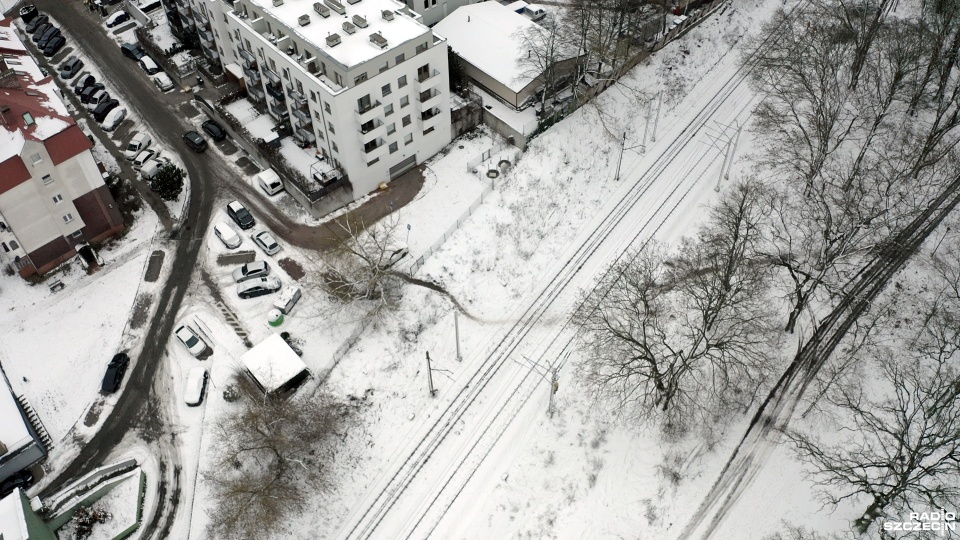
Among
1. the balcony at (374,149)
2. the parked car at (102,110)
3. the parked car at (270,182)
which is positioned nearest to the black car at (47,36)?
the parked car at (102,110)

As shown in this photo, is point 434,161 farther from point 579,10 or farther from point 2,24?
point 2,24

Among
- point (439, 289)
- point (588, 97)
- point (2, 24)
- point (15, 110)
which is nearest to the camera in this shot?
point (15, 110)

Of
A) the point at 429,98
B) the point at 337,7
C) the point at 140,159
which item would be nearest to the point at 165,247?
the point at 140,159

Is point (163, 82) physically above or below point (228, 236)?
above

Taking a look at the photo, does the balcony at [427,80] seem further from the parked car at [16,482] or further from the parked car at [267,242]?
the parked car at [16,482]

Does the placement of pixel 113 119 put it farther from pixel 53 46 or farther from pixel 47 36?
pixel 47 36

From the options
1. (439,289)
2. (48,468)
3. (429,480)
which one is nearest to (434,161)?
(439,289)
